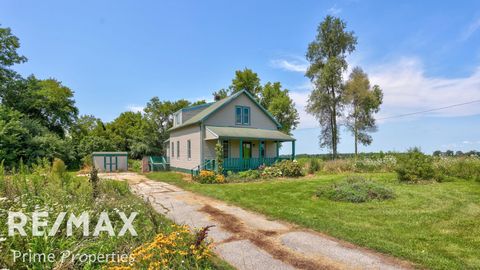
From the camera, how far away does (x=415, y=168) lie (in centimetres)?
1176

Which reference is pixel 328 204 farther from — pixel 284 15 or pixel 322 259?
pixel 284 15

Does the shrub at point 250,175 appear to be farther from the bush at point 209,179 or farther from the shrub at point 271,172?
the bush at point 209,179

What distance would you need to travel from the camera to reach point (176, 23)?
1163 centimetres

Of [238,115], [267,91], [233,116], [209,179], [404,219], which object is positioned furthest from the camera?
[267,91]

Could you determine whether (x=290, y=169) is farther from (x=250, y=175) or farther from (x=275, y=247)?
(x=275, y=247)

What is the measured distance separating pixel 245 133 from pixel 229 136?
2196 millimetres

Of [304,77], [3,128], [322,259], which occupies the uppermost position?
[304,77]

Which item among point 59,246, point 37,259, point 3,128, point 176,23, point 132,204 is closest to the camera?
point 37,259

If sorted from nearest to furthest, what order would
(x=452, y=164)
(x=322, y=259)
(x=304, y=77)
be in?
(x=322, y=259)
(x=452, y=164)
(x=304, y=77)

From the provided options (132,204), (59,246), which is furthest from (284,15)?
(59,246)

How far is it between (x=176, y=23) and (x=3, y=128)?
14897 mm

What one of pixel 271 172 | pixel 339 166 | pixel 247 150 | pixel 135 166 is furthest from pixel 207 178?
pixel 135 166

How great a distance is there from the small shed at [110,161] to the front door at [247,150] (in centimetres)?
1137

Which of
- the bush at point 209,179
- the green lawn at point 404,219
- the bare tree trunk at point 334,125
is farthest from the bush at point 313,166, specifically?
the bare tree trunk at point 334,125
